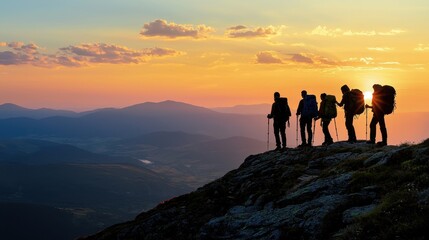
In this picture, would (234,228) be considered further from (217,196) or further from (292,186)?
(217,196)

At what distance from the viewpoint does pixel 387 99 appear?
A: 80.7 ft

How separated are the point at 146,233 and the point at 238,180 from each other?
681cm

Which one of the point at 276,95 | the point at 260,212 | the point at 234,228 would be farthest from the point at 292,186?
the point at 276,95

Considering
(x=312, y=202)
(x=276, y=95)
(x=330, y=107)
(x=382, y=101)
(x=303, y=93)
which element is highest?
(x=303, y=93)

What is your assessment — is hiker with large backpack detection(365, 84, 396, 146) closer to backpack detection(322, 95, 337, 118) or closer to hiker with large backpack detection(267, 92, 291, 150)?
backpack detection(322, 95, 337, 118)

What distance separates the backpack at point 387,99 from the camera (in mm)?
24406

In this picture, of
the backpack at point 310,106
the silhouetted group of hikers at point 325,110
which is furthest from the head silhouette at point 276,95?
the backpack at point 310,106

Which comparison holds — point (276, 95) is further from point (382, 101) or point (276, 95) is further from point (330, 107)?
point (382, 101)

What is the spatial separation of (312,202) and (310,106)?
558 inches

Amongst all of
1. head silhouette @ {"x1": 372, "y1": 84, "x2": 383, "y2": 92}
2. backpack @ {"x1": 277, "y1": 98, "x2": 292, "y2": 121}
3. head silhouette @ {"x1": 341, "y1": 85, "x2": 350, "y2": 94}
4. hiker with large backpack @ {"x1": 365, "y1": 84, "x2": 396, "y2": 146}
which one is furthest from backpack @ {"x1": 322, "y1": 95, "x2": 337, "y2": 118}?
head silhouette @ {"x1": 372, "y1": 84, "x2": 383, "y2": 92}

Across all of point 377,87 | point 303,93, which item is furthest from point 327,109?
point 377,87

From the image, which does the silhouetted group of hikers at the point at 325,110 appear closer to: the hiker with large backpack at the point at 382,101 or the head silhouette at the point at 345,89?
the head silhouette at the point at 345,89

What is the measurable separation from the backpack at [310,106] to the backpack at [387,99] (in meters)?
5.51

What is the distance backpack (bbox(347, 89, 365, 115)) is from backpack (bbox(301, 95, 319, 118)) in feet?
8.25
